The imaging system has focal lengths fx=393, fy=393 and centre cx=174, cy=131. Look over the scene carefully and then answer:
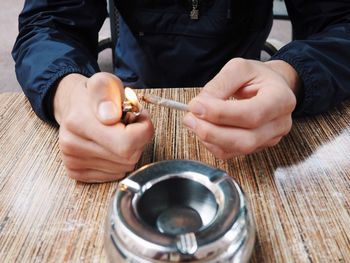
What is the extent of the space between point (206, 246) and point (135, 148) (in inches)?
6.7

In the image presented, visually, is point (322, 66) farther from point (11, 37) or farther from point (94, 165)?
point (11, 37)

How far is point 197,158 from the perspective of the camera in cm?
48

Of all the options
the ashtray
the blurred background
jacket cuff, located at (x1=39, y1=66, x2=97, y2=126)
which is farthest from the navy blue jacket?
the blurred background

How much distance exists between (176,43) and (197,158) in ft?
1.20

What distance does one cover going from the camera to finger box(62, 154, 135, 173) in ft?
1.42

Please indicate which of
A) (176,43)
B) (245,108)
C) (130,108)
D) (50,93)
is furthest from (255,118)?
(176,43)

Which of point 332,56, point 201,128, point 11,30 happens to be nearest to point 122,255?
point 201,128

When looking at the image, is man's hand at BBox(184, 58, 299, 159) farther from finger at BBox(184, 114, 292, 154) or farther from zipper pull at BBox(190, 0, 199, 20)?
zipper pull at BBox(190, 0, 199, 20)

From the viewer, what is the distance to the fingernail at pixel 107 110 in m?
0.41

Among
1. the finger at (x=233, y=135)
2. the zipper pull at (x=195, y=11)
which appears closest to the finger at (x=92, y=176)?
the finger at (x=233, y=135)

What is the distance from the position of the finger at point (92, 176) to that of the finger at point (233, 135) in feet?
0.34

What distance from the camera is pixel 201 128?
43 cm

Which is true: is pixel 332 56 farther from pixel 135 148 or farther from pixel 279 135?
pixel 135 148

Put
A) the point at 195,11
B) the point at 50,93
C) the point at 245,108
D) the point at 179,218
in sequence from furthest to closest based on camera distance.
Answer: the point at 195,11
the point at 50,93
the point at 245,108
the point at 179,218
